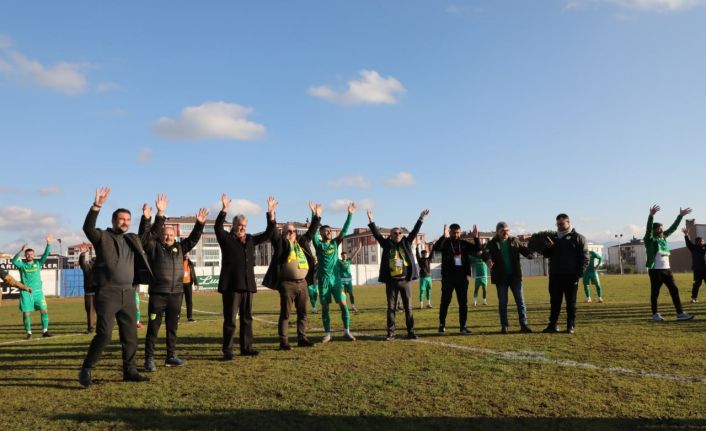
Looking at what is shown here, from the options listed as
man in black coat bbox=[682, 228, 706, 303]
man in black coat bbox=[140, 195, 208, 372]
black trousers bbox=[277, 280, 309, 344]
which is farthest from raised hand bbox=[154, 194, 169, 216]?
man in black coat bbox=[682, 228, 706, 303]

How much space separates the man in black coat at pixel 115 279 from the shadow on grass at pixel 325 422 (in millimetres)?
1419

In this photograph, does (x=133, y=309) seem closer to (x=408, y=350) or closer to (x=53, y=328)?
(x=408, y=350)

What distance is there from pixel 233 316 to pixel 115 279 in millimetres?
2145

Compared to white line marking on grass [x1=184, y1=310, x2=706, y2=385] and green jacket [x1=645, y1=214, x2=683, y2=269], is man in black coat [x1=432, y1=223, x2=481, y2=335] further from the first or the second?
green jacket [x1=645, y1=214, x2=683, y2=269]

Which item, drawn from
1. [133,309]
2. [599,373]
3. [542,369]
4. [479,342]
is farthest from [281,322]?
[599,373]

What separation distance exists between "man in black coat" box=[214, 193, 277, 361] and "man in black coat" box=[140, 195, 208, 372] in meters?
0.60

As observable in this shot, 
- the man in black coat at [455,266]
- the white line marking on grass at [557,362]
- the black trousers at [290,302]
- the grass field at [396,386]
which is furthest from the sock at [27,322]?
the man in black coat at [455,266]

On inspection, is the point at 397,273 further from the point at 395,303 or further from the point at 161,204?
the point at 161,204

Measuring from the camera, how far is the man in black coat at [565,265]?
33.2 ft

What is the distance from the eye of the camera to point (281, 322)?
902 centimetres

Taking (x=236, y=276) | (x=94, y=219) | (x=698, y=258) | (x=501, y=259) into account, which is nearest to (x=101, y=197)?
(x=94, y=219)

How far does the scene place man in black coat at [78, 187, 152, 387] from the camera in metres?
6.31

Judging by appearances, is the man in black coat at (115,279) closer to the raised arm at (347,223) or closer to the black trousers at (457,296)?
the raised arm at (347,223)

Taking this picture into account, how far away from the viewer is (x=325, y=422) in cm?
458
